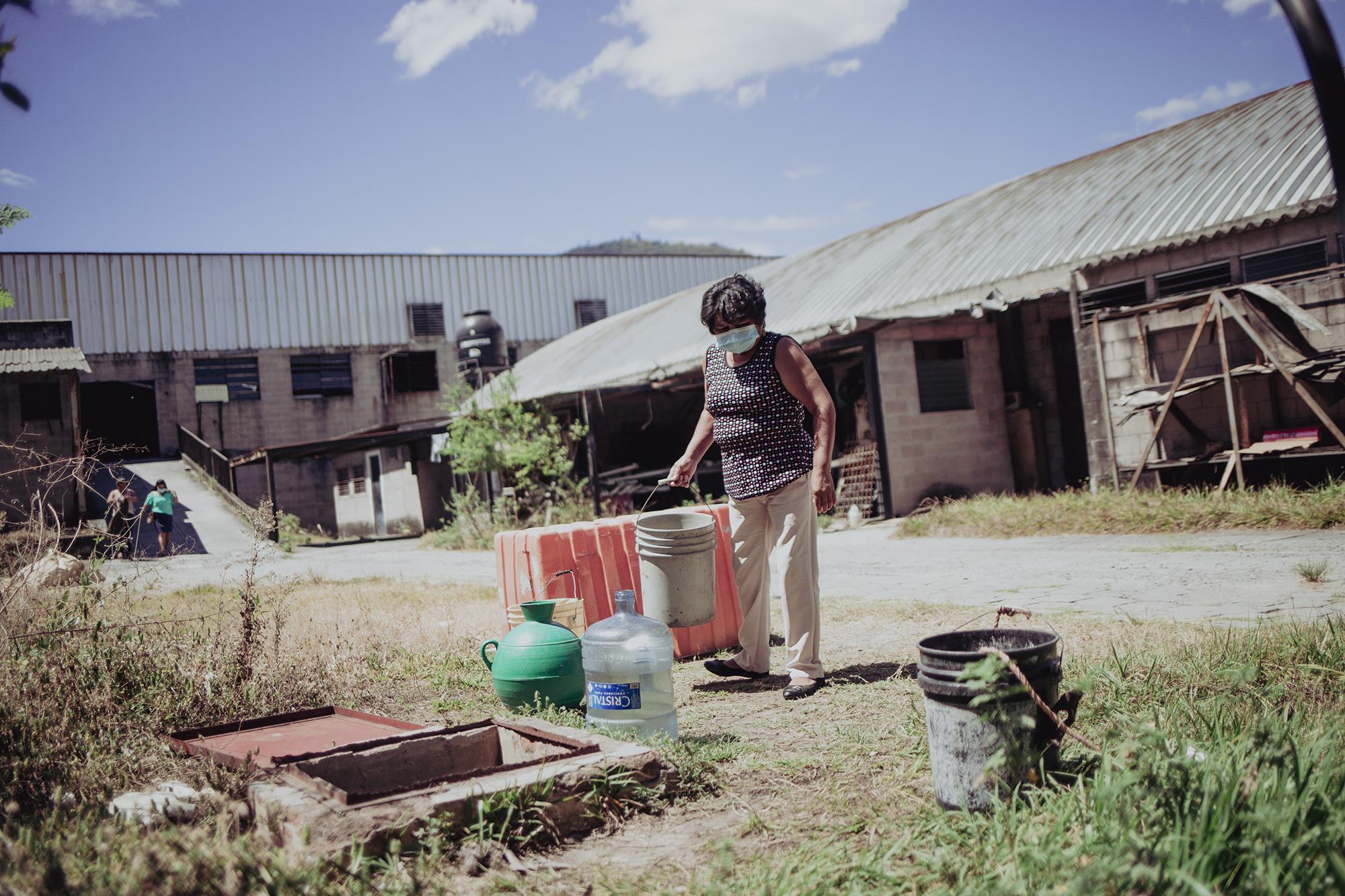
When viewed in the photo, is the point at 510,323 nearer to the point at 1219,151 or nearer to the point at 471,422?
the point at 471,422

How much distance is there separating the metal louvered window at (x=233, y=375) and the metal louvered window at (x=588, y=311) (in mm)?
10627

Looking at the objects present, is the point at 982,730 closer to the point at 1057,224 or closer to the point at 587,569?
the point at 587,569

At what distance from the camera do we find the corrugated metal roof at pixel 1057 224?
11.4 m

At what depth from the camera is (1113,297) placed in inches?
486

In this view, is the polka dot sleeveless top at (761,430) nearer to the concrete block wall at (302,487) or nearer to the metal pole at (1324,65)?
the metal pole at (1324,65)

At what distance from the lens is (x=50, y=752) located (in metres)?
3.20

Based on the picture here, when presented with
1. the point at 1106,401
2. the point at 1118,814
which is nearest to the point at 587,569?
the point at 1118,814

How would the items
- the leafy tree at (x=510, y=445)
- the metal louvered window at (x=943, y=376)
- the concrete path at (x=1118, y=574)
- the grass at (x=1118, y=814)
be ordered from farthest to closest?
→ the leafy tree at (x=510, y=445)
the metal louvered window at (x=943, y=376)
the concrete path at (x=1118, y=574)
the grass at (x=1118, y=814)

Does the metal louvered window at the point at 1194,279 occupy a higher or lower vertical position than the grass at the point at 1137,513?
higher

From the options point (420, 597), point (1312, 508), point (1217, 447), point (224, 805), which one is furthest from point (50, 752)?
point (1217, 447)

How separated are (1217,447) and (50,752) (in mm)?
10757

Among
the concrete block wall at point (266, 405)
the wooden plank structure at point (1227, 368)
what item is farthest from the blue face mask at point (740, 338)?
the concrete block wall at point (266, 405)

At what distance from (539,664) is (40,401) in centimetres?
2350

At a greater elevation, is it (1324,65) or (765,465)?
(1324,65)
